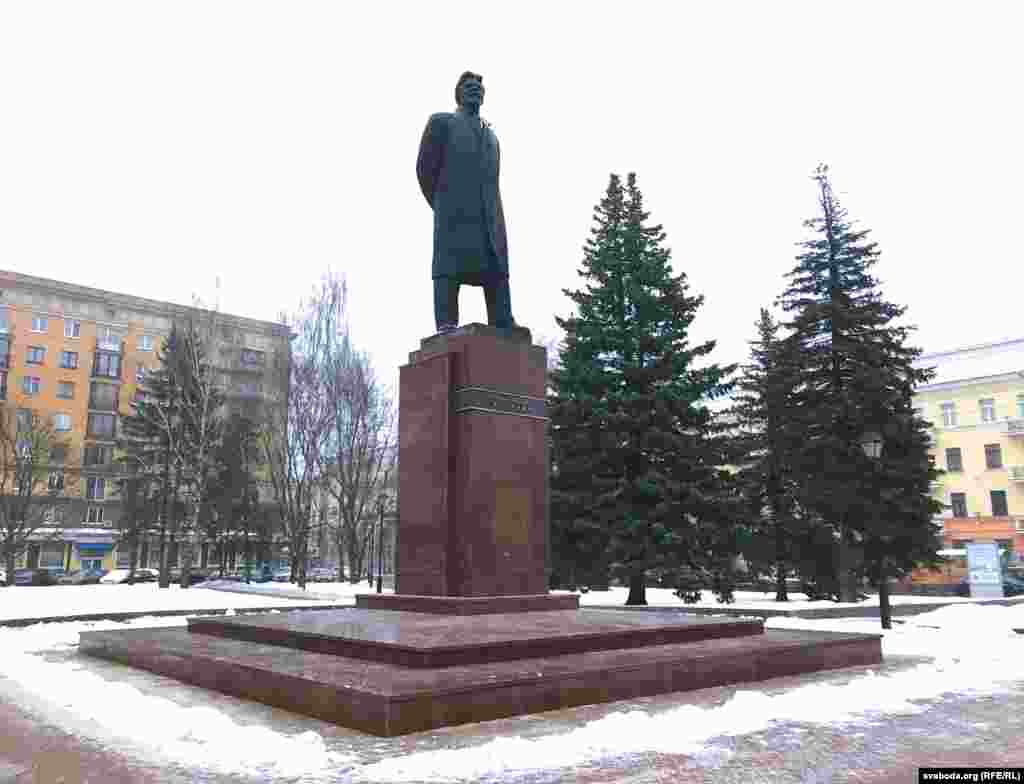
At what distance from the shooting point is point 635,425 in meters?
20.8

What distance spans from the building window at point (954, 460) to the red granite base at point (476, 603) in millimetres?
42406

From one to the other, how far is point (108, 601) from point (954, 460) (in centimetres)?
4370

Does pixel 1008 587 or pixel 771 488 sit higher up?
pixel 771 488

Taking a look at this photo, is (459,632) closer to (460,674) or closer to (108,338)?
(460,674)

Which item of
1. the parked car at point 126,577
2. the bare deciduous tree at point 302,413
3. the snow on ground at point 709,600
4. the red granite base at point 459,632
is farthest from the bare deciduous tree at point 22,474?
the red granite base at point 459,632

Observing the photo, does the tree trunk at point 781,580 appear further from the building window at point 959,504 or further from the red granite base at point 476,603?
the building window at point 959,504

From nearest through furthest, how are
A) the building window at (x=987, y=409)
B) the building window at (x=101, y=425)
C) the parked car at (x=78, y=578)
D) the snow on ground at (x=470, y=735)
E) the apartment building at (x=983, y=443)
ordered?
the snow on ground at (x=470, y=735)
the parked car at (x=78, y=578)
the apartment building at (x=983, y=443)
the building window at (x=987, y=409)
the building window at (x=101, y=425)

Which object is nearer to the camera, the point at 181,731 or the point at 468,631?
the point at 181,731

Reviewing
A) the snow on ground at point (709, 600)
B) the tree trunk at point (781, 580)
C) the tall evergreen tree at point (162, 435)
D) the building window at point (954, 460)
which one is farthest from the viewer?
the building window at point (954, 460)

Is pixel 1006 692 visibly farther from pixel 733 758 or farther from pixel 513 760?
pixel 513 760

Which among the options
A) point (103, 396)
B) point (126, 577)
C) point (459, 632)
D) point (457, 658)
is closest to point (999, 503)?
point (459, 632)

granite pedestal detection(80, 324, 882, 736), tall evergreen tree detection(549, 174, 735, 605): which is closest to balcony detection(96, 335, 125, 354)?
tall evergreen tree detection(549, 174, 735, 605)

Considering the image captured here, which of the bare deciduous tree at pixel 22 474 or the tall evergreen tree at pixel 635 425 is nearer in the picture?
the tall evergreen tree at pixel 635 425

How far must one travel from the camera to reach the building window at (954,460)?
44.7 m
